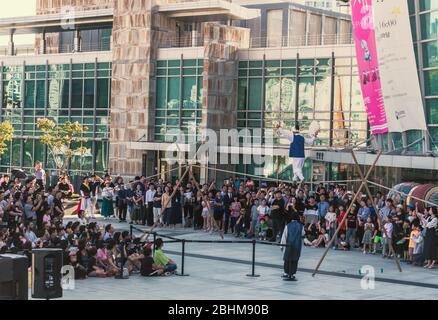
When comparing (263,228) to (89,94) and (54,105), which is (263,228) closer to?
(89,94)

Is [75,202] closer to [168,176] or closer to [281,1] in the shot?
[168,176]

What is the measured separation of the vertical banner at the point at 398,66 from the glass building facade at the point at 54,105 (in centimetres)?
2434

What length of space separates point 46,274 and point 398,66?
79.9 feet

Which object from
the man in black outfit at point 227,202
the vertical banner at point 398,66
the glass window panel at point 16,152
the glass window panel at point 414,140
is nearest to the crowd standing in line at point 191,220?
the man in black outfit at point 227,202

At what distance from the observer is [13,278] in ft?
33.4

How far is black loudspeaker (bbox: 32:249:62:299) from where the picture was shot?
1275 cm

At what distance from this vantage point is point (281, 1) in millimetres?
63094

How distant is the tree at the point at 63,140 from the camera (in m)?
55.4

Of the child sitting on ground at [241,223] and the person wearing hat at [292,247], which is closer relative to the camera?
the person wearing hat at [292,247]

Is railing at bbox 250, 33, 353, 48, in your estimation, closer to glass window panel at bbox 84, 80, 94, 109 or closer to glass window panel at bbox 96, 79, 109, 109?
glass window panel at bbox 96, 79, 109, 109

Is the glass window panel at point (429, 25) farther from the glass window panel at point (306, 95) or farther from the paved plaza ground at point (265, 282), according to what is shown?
the glass window panel at point (306, 95)

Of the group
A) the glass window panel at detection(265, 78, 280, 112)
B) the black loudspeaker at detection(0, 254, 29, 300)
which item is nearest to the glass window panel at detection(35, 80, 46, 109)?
the glass window panel at detection(265, 78, 280, 112)

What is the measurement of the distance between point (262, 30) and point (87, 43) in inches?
485
